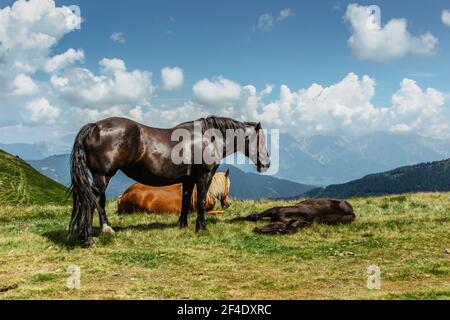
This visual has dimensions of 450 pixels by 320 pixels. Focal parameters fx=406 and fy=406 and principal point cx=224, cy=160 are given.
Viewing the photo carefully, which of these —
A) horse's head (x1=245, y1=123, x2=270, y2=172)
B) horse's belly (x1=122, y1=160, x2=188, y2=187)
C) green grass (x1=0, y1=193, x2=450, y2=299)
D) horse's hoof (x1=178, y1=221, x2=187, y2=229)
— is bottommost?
green grass (x1=0, y1=193, x2=450, y2=299)

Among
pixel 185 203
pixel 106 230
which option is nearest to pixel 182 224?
pixel 185 203

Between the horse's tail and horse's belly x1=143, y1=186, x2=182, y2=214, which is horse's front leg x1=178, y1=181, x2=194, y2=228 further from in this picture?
the horse's tail

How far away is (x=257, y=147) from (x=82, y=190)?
634 centimetres

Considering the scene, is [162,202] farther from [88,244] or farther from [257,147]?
[88,244]

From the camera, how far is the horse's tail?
11.1 m

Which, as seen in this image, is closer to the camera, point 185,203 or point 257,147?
point 185,203

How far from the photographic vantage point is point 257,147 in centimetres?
1477

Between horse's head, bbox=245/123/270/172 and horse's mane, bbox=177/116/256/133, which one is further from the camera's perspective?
horse's head, bbox=245/123/270/172

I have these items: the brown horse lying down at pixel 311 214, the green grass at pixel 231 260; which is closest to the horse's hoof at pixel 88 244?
the green grass at pixel 231 260

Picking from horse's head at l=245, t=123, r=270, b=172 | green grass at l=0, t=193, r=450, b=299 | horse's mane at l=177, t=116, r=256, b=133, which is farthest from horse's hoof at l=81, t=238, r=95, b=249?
horse's head at l=245, t=123, r=270, b=172

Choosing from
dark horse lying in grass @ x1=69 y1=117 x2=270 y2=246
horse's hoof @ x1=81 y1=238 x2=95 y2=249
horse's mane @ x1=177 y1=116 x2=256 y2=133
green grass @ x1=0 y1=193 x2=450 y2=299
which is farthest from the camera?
horse's mane @ x1=177 y1=116 x2=256 y2=133

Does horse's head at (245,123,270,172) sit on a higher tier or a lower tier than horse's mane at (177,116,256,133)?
lower

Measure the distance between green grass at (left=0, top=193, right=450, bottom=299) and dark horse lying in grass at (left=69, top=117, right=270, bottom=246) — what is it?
1201 mm
